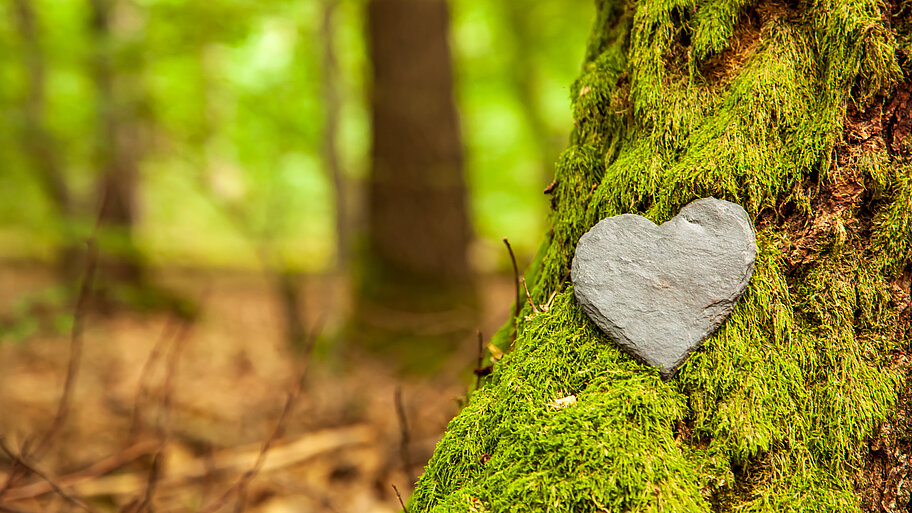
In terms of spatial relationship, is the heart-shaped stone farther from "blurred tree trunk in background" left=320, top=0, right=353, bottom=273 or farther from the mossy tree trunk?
"blurred tree trunk in background" left=320, top=0, right=353, bottom=273

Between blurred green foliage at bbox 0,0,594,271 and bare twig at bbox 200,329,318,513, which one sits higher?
blurred green foliage at bbox 0,0,594,271

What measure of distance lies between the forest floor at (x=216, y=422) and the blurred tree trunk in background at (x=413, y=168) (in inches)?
26.8

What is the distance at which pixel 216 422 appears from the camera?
4.12 m

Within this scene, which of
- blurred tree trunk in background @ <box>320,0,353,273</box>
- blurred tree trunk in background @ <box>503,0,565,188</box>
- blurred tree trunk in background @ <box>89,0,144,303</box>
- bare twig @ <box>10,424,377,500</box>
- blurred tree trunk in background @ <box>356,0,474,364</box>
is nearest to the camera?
bare twig @ <box>10,424,377,500</box>

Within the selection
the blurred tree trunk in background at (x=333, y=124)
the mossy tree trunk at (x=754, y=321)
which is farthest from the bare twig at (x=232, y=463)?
the mossy tree trunk at (x=754, y=321)

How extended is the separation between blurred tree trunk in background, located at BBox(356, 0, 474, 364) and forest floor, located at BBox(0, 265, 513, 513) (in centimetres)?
68

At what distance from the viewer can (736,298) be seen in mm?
1045

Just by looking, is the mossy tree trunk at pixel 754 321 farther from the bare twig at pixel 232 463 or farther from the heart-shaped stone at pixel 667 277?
the bare twig at pixel 232 463

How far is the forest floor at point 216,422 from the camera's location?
8.62ft

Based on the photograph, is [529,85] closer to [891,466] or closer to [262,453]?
[262,453]

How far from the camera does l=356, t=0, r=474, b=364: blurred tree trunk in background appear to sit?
5.77 m

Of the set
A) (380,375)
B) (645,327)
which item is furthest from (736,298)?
(380,375)

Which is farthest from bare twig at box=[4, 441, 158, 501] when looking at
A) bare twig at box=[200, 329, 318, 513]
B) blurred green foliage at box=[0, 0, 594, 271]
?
blurred green foliage at box=[0, 0, 594, 271]

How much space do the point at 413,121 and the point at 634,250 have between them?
499 centimetres
